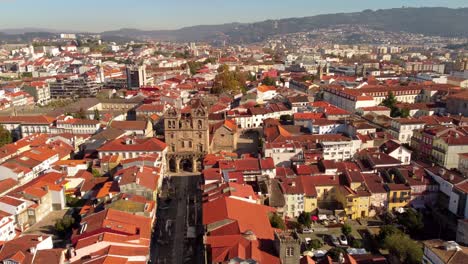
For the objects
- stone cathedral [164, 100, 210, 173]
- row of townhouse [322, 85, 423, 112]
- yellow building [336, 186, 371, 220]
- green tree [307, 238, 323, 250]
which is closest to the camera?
green tree [307, 238, 323, 250]

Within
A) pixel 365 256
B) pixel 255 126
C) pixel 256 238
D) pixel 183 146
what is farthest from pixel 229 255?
pixel 255 126

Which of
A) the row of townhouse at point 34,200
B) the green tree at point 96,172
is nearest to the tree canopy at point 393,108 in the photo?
the green tree at point 96,172

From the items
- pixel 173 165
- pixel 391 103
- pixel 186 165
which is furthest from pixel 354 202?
pixel 391 103

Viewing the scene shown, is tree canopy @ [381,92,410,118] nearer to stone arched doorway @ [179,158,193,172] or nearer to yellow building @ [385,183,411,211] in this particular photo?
yellow building @ [385,183,411,211]

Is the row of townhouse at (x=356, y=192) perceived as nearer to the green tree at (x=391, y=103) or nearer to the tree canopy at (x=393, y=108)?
the tree canopy at (x=393, y=108)

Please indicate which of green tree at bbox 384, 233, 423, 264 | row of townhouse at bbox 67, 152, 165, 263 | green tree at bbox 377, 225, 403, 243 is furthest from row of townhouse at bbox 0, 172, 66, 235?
green tree at bbox 384, 233, 423, 264

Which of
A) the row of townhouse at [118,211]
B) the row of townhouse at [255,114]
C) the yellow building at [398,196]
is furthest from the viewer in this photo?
the row of townhouse at [255,114]

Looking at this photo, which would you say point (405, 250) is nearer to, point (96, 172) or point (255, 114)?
point (96, 172)
